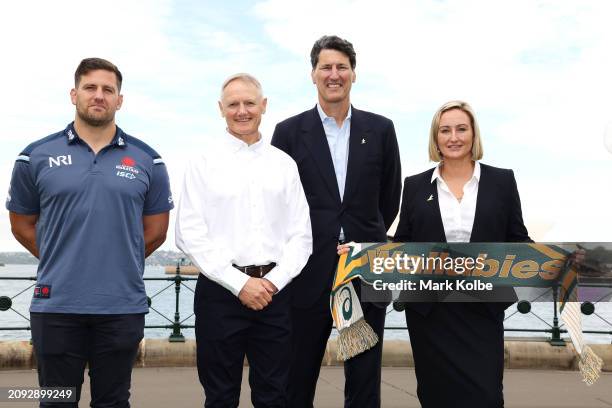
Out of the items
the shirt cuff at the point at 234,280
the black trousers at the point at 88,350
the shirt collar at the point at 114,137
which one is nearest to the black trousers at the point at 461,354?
the shirt cuff at the point at 234,280

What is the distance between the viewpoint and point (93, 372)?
404cm

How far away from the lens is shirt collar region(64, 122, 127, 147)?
4121 millimetres

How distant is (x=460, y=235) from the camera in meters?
4.13

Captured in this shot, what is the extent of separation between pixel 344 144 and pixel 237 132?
81 centimetres

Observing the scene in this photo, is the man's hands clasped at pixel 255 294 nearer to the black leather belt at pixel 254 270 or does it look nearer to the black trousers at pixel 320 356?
the black leather belt at pixel 254 270

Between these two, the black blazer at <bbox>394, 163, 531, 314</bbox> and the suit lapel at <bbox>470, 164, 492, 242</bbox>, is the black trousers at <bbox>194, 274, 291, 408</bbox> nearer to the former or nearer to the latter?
the black blazer at <bbox>394, 163, 531, 314</bbox>

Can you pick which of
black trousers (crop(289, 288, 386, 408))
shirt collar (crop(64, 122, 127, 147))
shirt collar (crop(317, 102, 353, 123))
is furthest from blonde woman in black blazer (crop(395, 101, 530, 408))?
shirt collar (crop(64, 122, 127, 147))

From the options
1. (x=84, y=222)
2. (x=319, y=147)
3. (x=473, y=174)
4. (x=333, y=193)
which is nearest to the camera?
(x=84, y=222)

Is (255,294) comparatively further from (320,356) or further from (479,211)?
(479,211)

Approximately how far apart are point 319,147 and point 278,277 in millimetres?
989

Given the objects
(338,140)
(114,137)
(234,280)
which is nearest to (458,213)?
(338,140)

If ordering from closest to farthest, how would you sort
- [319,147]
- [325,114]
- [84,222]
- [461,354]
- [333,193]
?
[84,222], [461,354], [333,193], [319,147], [325,114]

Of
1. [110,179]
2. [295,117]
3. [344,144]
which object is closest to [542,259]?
[344,144]

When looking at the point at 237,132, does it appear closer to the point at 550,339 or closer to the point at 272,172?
the point at 272,172
